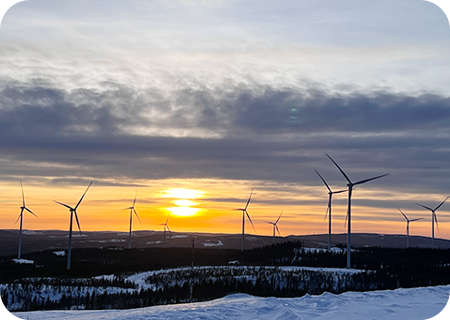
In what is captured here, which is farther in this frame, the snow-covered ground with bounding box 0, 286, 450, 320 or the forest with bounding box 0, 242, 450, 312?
the forest with bounding box 0, 242, 450, 312

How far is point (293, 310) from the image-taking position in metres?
15.3

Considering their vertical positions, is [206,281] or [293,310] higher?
[293,310]

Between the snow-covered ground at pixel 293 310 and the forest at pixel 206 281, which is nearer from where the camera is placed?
the snow-covered ground at pixel 293 310

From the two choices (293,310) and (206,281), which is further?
(206,281)

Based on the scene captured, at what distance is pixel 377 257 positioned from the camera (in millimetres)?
51062

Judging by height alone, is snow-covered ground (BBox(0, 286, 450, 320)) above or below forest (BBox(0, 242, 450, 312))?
above

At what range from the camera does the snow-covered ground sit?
1423cm

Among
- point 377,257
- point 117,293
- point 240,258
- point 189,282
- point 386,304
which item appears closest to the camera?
point 386,304

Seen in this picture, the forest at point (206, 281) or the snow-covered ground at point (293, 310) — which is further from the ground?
the snow-covered ground at point (293, 310)

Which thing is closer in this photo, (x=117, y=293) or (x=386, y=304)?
(x=386, y=304)

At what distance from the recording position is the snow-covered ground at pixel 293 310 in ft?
46.7

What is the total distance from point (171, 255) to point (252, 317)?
49.9 m

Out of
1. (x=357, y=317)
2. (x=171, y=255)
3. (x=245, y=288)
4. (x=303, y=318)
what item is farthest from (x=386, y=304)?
(x=171, y=255)

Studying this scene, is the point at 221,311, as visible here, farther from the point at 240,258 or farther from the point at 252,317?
the point at 240,258
